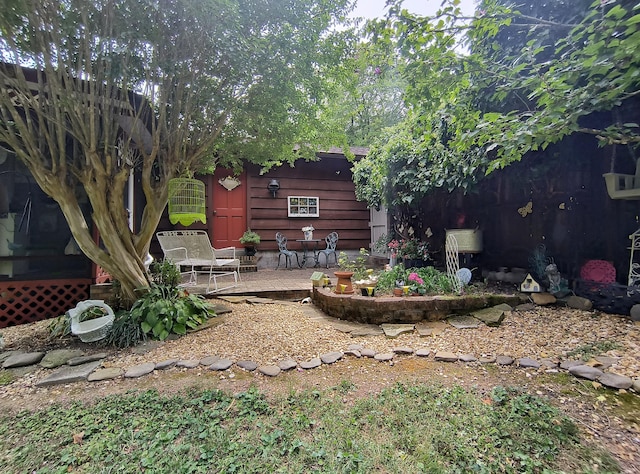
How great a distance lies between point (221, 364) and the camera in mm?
2332

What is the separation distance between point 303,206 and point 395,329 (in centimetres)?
514

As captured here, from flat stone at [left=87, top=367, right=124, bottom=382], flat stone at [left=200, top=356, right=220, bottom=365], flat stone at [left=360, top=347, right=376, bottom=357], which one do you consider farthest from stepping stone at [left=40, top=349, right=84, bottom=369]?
flat stone at [left=360, top=347, right=376, bottom=357]

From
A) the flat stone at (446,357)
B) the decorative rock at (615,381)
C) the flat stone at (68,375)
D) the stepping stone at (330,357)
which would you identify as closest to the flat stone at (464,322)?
the flat stone at (446,357)

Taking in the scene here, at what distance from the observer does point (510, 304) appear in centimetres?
353

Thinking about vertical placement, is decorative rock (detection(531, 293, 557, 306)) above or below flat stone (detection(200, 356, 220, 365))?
above

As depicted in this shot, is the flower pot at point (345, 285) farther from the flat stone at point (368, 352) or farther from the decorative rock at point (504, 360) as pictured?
the decorative rock at point (504, 360)

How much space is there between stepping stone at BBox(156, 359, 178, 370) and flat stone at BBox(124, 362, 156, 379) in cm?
3

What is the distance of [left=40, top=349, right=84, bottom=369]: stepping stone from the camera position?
236 cm

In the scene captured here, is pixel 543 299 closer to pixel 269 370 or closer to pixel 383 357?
pixel 383 357

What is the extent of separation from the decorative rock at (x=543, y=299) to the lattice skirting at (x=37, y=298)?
5.28 metres

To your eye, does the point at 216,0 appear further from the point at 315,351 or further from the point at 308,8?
the point at 315,351

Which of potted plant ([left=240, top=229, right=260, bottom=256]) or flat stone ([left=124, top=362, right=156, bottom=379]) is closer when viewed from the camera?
flat stone ([left=124, top=362, right=156, bottom=379])

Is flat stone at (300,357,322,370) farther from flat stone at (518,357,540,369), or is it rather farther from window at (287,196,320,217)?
window at (287,196,320,217)

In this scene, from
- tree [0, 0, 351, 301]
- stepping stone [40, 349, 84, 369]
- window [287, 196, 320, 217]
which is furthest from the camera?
window [287, 196, 320, 217]
